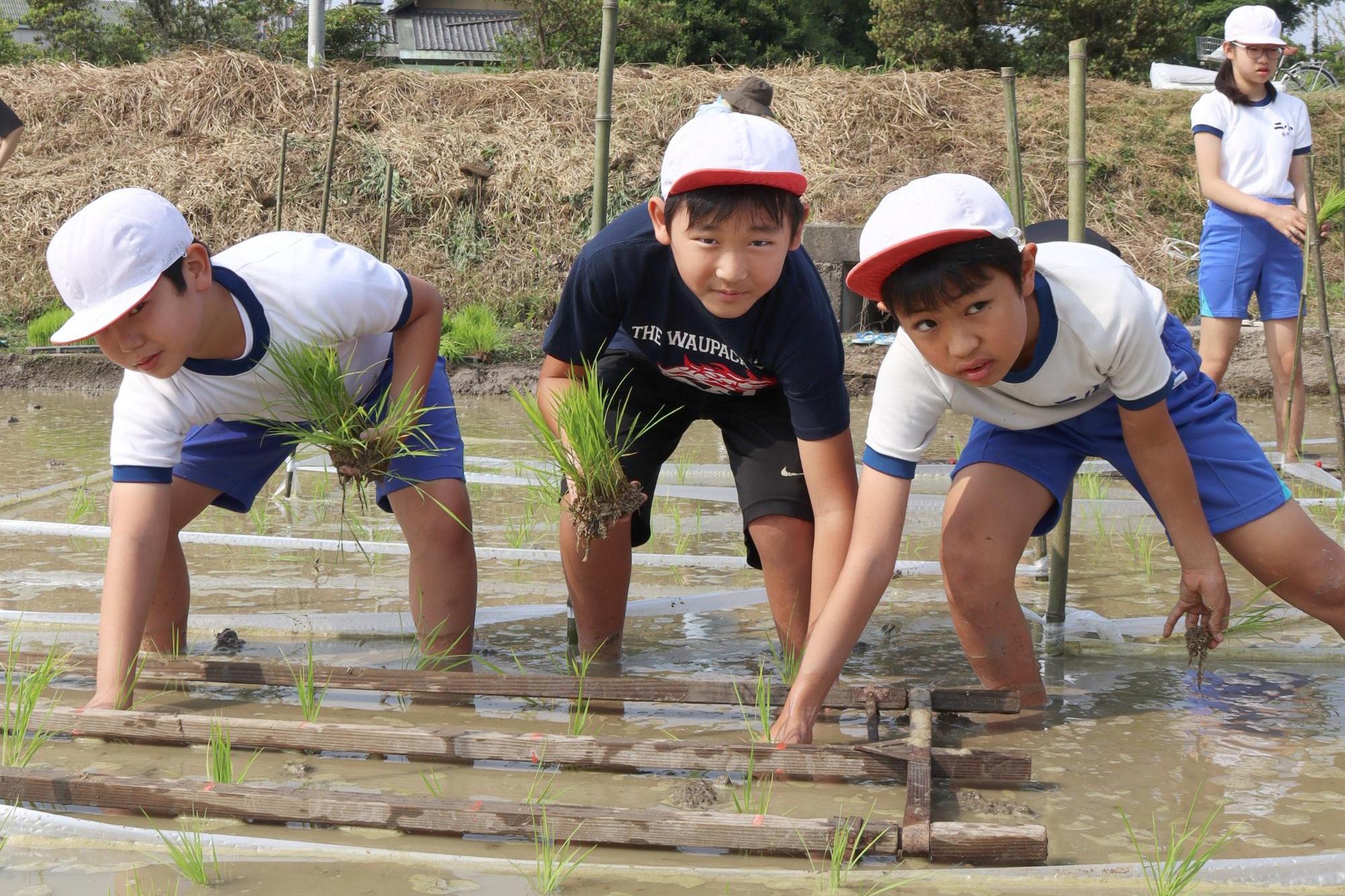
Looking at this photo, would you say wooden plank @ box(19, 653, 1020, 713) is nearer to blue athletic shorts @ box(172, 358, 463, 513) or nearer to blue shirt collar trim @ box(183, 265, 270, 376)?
blue athletic shorts @ box(172, 358, 463, 513)

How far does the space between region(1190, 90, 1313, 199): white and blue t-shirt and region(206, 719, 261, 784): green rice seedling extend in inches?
159

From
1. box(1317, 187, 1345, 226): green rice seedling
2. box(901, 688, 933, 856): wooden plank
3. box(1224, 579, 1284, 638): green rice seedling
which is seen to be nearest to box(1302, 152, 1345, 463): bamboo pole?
box(1317, 187, 1345, 226): green rice seedling

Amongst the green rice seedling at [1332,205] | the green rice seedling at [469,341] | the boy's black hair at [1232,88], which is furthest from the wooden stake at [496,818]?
the green rice seedling at [469,341]

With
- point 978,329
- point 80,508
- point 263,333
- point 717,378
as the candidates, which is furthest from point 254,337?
point 80,508

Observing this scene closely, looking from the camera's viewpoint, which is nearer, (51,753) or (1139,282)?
(51,753)

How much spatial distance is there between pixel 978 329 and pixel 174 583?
75.8 inches

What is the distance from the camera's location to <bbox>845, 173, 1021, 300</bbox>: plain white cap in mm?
1991

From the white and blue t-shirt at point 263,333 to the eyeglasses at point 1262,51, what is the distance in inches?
131

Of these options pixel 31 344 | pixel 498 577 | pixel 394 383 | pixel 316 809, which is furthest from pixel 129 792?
pixel 31 344

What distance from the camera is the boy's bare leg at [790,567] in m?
2.74

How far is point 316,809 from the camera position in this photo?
1.86m

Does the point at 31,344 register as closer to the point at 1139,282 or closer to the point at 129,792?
the point at 129,792

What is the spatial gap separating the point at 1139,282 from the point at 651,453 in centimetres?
113

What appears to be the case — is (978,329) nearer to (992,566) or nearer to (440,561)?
(992,566)
